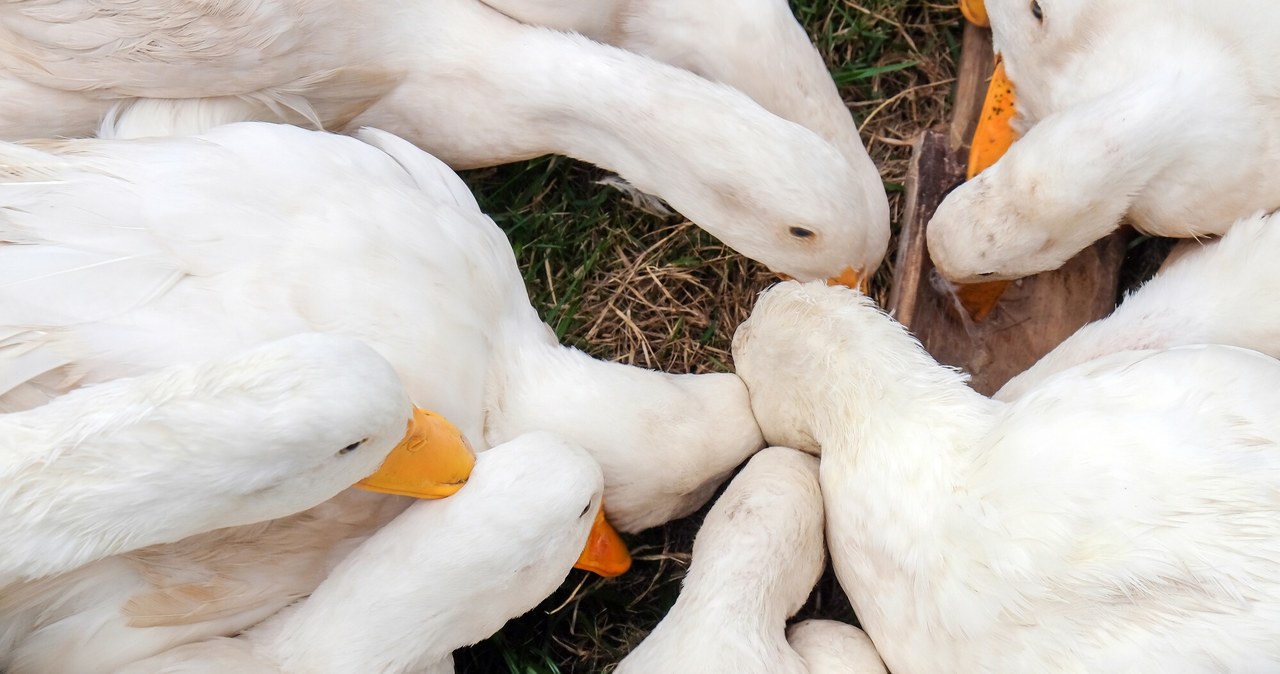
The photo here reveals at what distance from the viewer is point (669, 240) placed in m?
3.26

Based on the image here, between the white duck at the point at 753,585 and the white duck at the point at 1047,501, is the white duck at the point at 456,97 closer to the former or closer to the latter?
the white duck at the point at 1047,501

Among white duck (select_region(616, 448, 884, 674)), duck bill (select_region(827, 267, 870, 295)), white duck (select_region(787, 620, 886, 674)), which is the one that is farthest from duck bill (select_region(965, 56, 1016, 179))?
white duck (select_region(787, 620, 886, 674))

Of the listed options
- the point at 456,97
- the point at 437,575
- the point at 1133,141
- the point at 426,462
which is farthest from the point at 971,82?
the point at 437,575

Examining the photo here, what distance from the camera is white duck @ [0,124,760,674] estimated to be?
2.12 meters

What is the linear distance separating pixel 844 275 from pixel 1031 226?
1.54ft

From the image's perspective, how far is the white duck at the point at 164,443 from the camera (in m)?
1.84

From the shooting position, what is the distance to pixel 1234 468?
191 cm

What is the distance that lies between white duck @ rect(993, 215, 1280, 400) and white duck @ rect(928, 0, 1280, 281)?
0.10m

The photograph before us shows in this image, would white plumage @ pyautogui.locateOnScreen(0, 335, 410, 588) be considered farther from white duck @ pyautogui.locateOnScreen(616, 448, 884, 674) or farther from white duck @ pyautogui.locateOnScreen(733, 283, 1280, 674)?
white duck @ pyautogui.locateOnScreen(733, 283, 1280, 674)

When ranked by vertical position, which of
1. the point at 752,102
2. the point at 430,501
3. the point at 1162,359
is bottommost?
the point at 430,501

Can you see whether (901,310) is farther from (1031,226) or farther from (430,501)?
(430,501)

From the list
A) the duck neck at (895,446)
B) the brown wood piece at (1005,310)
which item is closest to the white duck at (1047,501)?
the duck neck at (895,446)

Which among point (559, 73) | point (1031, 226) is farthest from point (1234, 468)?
point (559, 73)

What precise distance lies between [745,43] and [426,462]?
1.38m
